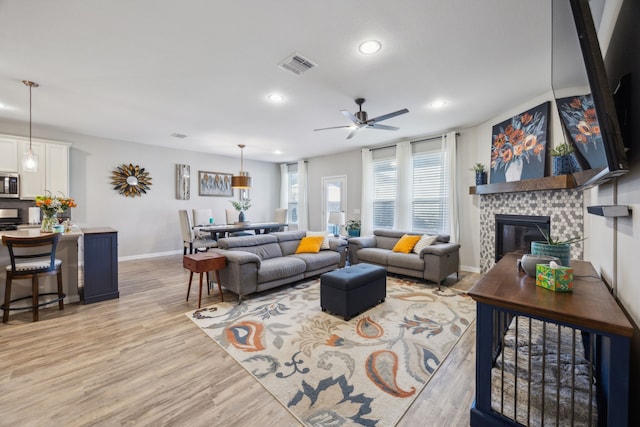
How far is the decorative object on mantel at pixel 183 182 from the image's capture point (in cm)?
673

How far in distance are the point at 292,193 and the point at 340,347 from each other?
677cm

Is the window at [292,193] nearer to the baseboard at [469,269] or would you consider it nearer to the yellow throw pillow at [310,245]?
the yellow throw pillow at [310,245]

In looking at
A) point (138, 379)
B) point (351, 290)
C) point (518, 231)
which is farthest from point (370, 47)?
point (518, 231)

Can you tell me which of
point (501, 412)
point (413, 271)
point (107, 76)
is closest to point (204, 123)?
point (107, 76)

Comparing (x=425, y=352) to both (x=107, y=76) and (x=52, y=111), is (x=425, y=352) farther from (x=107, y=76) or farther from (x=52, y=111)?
(x=52, y=111)

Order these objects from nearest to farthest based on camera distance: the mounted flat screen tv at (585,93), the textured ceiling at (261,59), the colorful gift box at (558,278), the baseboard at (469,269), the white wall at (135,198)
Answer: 1. the mounted flat screen tv at (585,93)
2. the colorful gift box at (558,278)
3. the textured ceiling at (261,59)
4. the baseboard at (469,269)
5. the white wall at (135,198)

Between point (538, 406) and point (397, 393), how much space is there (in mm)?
775

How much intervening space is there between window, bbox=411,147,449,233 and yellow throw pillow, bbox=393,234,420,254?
0.94 metres

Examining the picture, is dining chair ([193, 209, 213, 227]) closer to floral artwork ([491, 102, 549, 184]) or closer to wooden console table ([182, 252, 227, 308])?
wooden console table ([182, 252, 227, 308])

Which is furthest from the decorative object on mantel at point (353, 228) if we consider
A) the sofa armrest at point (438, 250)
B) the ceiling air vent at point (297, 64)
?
the ceiling air vent at point (297, 64)

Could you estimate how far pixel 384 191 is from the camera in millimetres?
6199

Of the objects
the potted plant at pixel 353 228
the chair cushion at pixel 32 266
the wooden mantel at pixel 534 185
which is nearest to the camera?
the chair cushion at pixel 32 266

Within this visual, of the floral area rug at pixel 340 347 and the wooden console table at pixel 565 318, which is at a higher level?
the wooden console table at pixel 565 318

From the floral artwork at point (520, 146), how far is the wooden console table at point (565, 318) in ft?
8.65
